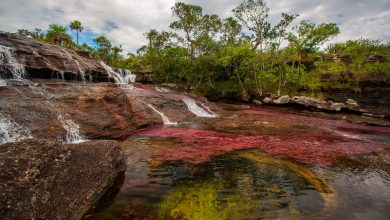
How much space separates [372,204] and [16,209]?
348 inches

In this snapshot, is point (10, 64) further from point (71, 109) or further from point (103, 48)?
point (103, 48)

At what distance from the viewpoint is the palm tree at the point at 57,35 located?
6272cm

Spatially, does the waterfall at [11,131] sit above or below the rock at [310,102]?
below

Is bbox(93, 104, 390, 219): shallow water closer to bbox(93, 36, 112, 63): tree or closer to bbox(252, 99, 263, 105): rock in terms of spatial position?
bbox(252, 99, 263, 105): rock

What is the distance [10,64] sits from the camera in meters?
21.3

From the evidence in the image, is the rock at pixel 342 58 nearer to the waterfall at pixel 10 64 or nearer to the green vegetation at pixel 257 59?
the green vegetation at pixel 257 59

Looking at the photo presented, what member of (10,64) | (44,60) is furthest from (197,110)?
(10,64)

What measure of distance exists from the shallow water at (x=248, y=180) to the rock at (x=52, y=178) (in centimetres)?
69

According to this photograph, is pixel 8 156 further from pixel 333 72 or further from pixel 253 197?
pixel 333 72

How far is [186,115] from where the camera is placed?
24.9 m

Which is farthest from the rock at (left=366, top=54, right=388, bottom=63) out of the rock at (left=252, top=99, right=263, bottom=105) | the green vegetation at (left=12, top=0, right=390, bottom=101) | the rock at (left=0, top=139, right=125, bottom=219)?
the rock at (left=0, top=139, right=125, bottom=219)


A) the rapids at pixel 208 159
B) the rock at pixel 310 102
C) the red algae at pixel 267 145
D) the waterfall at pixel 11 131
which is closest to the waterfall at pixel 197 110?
the rapids at pixel 208 159

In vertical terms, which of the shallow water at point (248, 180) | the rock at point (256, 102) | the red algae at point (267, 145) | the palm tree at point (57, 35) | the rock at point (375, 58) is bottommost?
the shallow water at point (248, 180)

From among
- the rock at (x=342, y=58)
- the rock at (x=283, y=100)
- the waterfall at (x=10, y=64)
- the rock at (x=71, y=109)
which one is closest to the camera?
the rock at (x=71, y=109)
